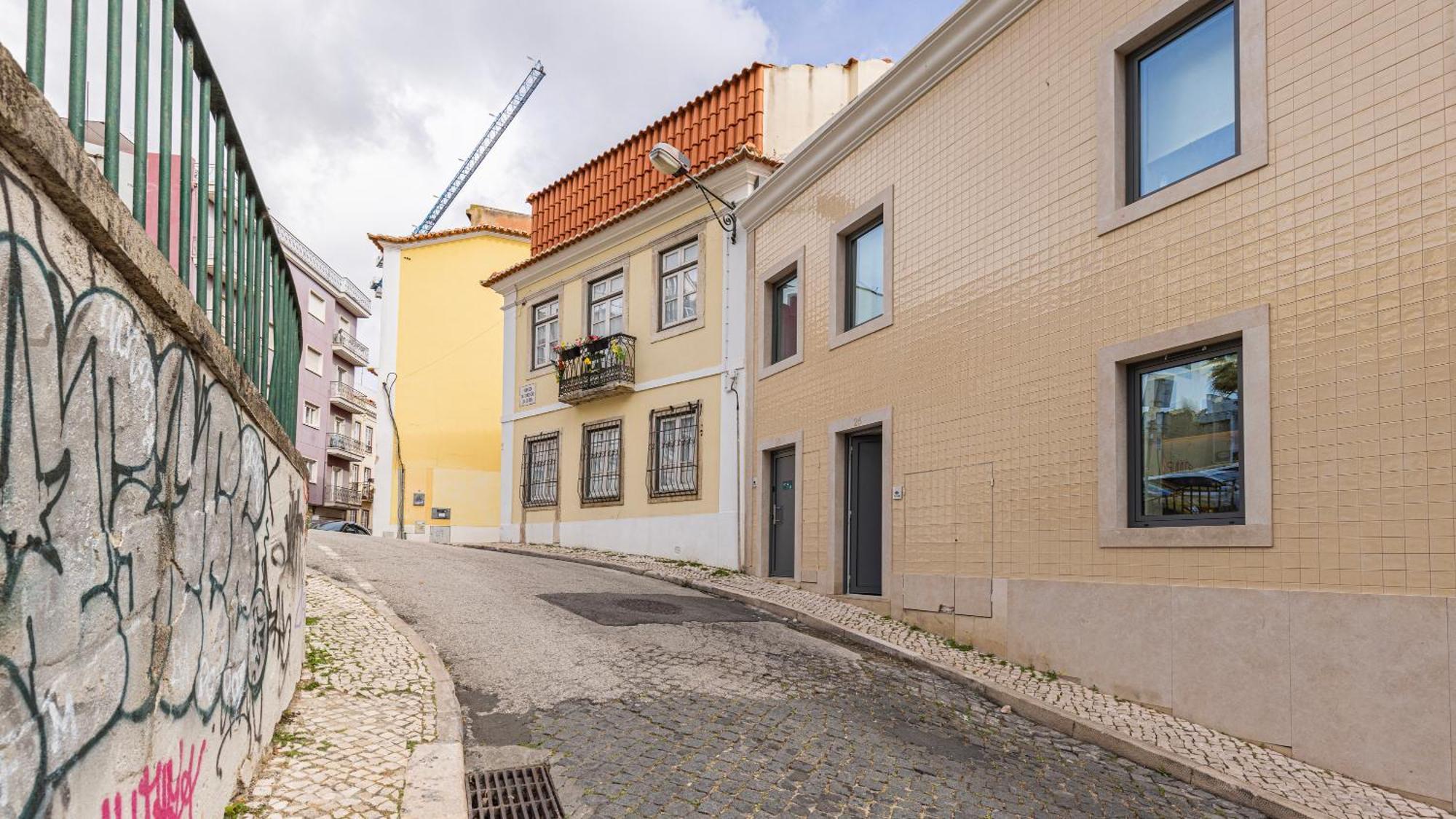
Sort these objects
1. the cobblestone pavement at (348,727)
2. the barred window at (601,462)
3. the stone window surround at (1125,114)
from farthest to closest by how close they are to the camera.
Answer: the barred window at (601,462), the stone window surround at (1125,114), the cobblestone pavement at (348,727)

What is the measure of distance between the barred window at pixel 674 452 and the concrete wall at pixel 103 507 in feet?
39.8

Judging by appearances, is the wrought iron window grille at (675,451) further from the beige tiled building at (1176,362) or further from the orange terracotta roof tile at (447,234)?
the orange terracotta roof tile at (447,234)

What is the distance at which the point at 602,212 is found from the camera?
20031mm

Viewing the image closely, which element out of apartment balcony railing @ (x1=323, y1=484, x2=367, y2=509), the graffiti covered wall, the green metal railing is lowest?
apartment balcony railing @ (x1=323, y1=484, x2=367, y2=509)

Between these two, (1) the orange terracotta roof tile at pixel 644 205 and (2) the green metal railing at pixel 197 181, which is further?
(1) the orange terracotta roof tile at pixel 644 205

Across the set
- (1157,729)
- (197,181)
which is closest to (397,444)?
(1157,729)

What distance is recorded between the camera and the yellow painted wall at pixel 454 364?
2790 cm

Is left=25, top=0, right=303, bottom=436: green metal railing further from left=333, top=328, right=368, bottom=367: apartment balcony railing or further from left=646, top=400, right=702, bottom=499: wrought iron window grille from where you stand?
left=333, top=328, right=368, bottom=367: apartment balcony railing

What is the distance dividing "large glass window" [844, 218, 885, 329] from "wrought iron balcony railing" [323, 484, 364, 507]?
4178 cm

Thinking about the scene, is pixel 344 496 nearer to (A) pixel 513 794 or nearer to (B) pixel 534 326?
(B) pixel 534 326

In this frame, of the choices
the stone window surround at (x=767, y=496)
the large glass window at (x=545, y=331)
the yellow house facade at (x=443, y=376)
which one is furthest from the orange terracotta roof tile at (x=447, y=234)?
the stone window surround at (x=767, y=496)

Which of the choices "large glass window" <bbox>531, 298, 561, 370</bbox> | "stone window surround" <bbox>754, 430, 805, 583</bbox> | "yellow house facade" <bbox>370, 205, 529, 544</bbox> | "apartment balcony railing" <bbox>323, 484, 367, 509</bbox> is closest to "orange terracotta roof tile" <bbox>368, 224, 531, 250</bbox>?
"yellow house facade" <bbox>370, 205, 529, 544</bbox>

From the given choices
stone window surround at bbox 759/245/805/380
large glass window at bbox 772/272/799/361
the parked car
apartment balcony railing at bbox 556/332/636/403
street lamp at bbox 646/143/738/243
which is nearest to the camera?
stone window surround at bbox 759/245/805/380

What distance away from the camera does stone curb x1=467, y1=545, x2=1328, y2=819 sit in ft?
18.4
